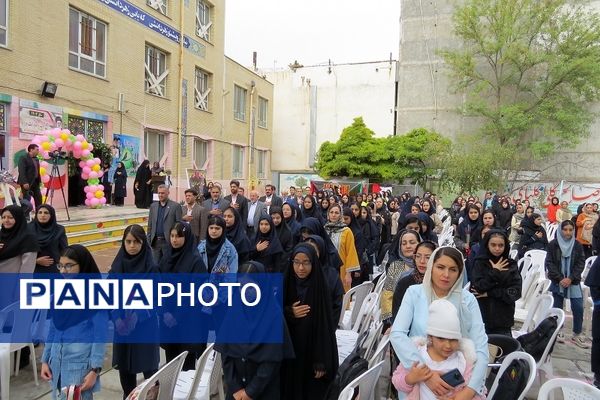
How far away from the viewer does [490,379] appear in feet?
9.70

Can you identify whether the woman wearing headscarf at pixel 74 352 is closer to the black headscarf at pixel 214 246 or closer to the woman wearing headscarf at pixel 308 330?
the woman wearing headscarf at pixel 308 330

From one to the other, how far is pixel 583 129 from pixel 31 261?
87.8 ft

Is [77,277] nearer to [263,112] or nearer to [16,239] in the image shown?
[16,239]

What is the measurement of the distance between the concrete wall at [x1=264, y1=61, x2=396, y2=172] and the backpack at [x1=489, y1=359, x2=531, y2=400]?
26.9m

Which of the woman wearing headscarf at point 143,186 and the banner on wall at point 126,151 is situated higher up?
the banner on wall at point 126,151

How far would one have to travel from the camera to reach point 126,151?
43.1 ft

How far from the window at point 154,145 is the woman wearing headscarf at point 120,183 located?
6.37 ft

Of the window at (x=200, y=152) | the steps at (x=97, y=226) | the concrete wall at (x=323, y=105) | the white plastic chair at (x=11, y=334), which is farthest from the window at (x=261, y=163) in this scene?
the white plastic chair at (x=11, y=334)

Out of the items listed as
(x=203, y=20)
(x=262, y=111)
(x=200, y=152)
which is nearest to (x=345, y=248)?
(x=200, y=152)

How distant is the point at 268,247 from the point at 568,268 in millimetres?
3539

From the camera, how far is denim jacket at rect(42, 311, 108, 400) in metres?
2.53

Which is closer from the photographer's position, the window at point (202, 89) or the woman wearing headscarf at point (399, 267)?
the woman wearing headscarf at point (399, 267)

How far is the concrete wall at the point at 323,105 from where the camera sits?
94.3 ft

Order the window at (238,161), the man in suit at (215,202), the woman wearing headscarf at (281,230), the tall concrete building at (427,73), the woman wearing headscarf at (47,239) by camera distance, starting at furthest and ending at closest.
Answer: the tall concrete building at (427,73) < the window at (238,161) < the man in suit at (215,202) < the woman wearing headscarf at (281,230) < the woman wearing headscarf at (47,239)
